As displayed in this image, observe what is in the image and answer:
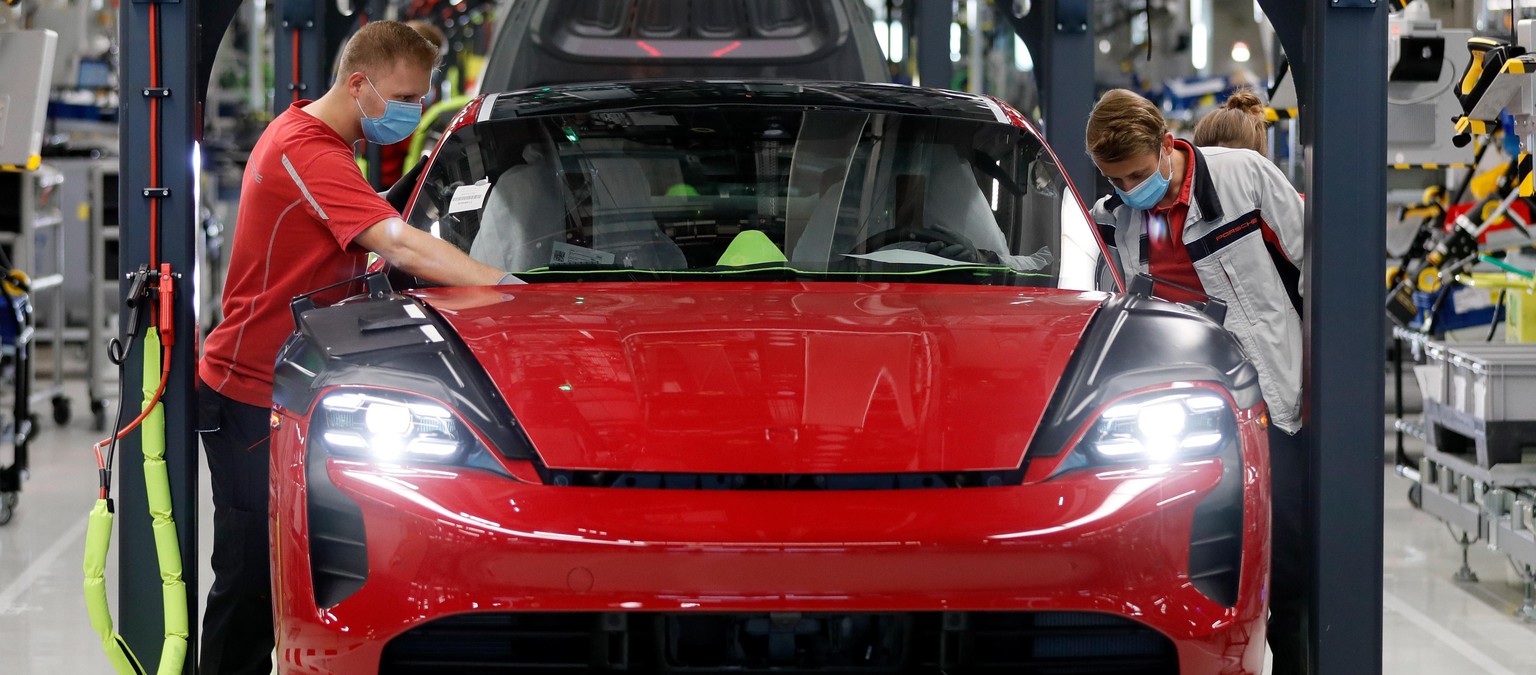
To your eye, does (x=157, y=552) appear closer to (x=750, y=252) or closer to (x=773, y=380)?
(x=750, y=252)

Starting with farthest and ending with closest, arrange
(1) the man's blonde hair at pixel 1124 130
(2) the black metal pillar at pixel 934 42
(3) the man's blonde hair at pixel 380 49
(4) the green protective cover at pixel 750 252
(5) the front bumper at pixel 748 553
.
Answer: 1. (2) the black metal pillar at pixel 934 42
2. (1) the man's blonde hair at pixel 1124 130
3. (3) the man's blonde hair at pixel 380 49
4. (4) the green protective cover at pixel 750 252
5. (5) the front bumper at pixel 748 553

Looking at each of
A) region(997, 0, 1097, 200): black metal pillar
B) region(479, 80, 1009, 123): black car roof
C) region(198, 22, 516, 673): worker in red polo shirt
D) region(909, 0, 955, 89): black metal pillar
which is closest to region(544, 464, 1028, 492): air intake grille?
region(198, 22, 516, 673): worker in red polo shirt

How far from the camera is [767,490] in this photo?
2332mm

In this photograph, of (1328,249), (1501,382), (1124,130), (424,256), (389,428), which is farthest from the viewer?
(1501,382)

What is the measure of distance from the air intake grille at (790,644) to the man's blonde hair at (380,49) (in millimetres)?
1595

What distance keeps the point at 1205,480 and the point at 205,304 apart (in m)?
12.4

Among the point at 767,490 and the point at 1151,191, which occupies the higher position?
the point at 1151,191

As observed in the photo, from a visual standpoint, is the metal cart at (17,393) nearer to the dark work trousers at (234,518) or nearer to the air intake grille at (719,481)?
the dark work trousers at (234,518)

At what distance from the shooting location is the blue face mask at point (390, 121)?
11.6 feet

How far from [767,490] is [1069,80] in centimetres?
411

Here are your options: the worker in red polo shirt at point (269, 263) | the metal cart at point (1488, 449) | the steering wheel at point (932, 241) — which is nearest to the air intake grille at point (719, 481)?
the steering wheel at point (932, 241)

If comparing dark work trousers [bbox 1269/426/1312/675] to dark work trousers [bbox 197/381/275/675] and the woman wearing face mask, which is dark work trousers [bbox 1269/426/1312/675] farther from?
dark work trousers [bbox 197/381/275/675]

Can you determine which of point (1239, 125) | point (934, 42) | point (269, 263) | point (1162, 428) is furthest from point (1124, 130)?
point (934, 42)

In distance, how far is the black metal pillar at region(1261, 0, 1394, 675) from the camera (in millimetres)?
3293
